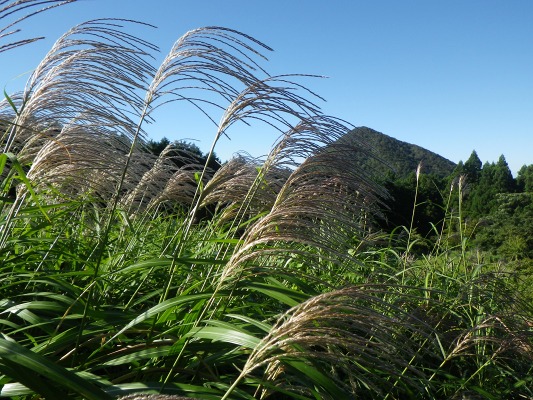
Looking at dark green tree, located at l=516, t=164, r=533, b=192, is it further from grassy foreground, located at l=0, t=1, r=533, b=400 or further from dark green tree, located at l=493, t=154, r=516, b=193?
grassy foreground, located at l=0, t=1, r=533, b=400

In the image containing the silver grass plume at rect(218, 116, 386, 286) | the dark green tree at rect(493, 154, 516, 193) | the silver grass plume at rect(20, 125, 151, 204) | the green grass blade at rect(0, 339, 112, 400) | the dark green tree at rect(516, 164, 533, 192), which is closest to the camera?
the green grass blade at rect(0, 339, 112, 400)

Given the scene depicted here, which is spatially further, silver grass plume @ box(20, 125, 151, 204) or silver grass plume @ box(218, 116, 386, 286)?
silver grass plume @ box(20, 125, 151, 204)

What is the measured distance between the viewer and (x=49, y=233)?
4.05m

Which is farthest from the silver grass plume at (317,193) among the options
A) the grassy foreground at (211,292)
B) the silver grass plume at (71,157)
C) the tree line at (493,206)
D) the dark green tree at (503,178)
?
the dark green tree at (503,178)

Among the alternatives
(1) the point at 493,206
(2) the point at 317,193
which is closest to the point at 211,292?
(2) the point at 317,193

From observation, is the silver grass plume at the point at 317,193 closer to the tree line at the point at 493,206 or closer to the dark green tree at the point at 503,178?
the tree line at the point at 493,206

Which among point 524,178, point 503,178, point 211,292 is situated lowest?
point 211,292

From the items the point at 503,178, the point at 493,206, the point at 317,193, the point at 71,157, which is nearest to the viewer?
the point at 317,193

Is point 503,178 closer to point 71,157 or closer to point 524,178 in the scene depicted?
point 524,178

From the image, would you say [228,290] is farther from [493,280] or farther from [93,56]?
[493,280]

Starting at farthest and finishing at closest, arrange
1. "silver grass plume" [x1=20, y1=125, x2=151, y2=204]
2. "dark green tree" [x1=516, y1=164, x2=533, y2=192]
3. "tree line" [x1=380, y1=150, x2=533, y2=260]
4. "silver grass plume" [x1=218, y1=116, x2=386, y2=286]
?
"dark green tree" [x1=516, y1=164, x2=533, y2=192] → "tree line" [x1=380, y1=150, x2=533, y2=260] → "silver grass plume" [x1=20, y1=125, x2=151, y2=204] → "silver grass plume" [x1=218, y1=116, x2=386, y2=286]

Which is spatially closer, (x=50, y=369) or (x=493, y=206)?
(x=50, y=369)

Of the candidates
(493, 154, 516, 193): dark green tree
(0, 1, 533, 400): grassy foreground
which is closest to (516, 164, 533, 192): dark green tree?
(493, 154, 516, 193): dark green tree

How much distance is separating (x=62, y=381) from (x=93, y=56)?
1877 mm
